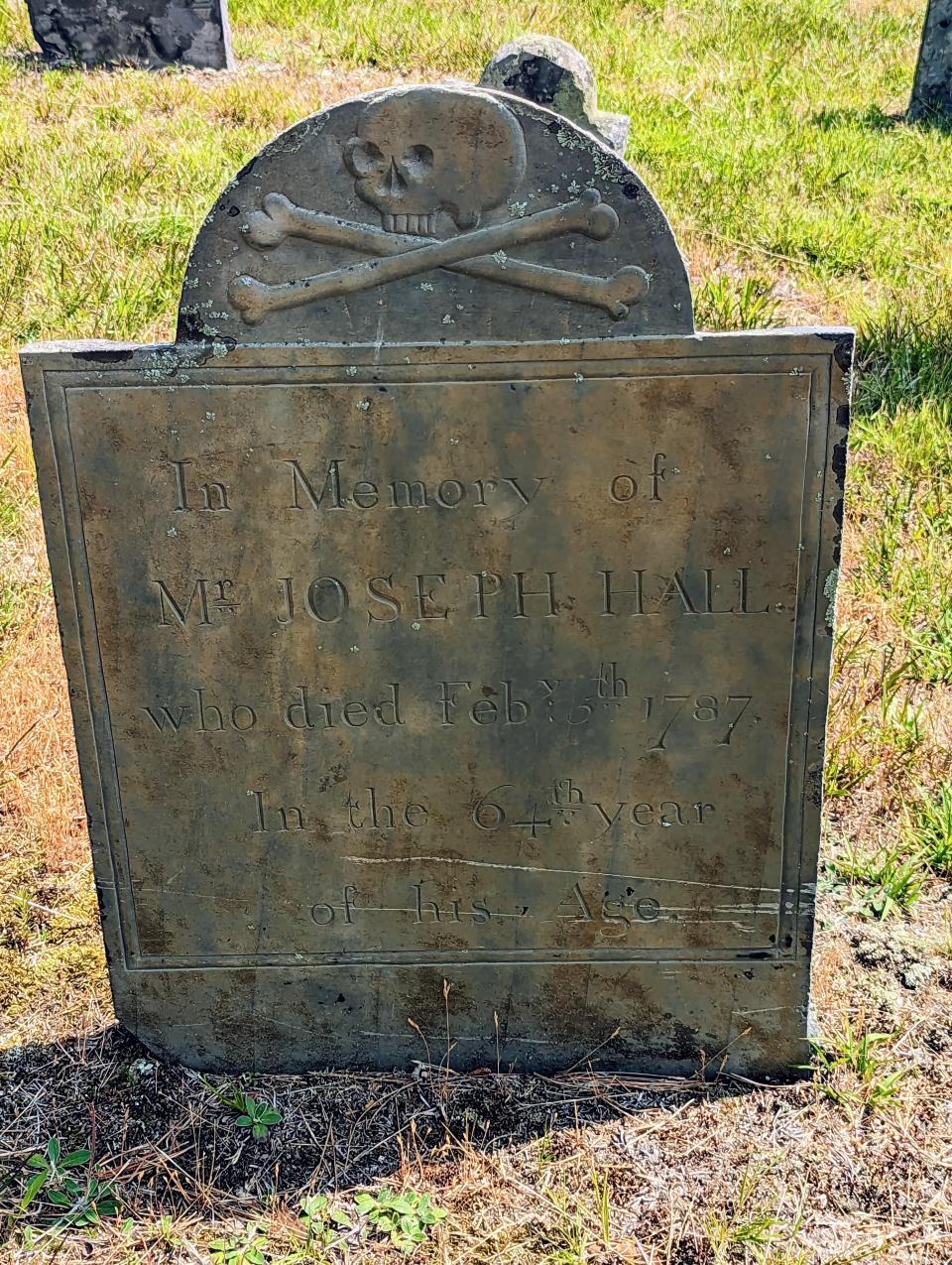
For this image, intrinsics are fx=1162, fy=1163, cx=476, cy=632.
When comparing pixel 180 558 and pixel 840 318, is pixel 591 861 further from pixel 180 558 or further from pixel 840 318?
pixel 840 318

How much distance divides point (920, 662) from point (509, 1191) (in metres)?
2.40

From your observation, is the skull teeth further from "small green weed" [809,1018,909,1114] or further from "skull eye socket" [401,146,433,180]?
"small green weed" [809,1018,909,1114]

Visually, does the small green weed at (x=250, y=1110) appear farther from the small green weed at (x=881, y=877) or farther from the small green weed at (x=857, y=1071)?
the small green weed at (x=881, y=877)

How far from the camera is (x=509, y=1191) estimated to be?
2.51 meters

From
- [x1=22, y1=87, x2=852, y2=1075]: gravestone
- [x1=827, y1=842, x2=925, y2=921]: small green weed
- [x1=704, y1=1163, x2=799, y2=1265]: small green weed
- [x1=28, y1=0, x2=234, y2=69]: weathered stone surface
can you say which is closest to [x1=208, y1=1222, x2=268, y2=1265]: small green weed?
[x1=22, y1=87, x2=852, y2=1075]: gravestone

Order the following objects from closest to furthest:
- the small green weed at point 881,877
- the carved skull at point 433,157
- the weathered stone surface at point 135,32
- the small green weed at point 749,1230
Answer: the carved skull at point 433,157 → the small green weed at point 749,1230 → the small green weed at point 881,877 → the weathered stone surface at point 135,32

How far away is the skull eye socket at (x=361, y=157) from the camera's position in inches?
84.8

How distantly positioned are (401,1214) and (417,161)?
2144 millimetres

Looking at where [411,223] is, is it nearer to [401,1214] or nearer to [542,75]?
[401,1214]

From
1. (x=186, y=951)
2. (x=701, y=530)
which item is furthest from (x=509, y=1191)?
(x=701, y=530)

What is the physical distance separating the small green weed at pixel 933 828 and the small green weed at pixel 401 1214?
1752 mm

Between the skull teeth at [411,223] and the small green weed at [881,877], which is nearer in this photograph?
the skull teeth at [411,223]

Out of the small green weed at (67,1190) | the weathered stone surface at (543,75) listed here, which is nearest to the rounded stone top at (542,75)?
the weathered stone surface at (543,75)

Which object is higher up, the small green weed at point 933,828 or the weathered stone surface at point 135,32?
the weathered stone surface at point 135,32
